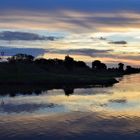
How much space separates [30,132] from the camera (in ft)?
127

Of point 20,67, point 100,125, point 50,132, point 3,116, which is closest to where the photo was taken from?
point 50,132

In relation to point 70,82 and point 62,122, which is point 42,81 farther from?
point 62,122

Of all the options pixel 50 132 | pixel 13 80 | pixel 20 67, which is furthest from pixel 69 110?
pixel 20 67

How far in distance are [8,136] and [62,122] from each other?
32.7ft

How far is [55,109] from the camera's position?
5809cm

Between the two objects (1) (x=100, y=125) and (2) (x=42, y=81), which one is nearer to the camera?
(1) (x=100, y=125)

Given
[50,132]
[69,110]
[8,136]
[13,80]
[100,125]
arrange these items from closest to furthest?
[8,136] → [50,132] → [100,125] → [69,110] → [13,80]

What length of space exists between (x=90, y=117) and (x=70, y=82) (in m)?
100

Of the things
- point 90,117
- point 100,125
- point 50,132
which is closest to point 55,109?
point 90,117

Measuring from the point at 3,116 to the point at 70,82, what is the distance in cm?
10109

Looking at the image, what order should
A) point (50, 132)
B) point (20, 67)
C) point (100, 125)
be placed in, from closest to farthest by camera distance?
point (50, 132) < point (100, 125) < point (20, 67)

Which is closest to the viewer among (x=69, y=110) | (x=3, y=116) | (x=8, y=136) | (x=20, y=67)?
(x=8, y=136)

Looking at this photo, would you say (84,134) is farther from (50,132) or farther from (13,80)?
(13,80)

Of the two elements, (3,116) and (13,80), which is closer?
(3,116)
